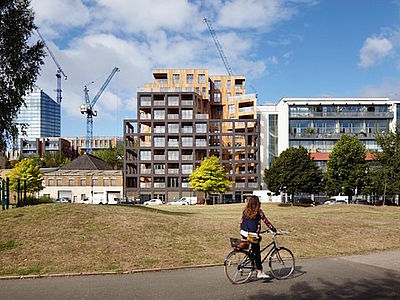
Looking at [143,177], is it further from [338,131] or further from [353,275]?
[353,275]

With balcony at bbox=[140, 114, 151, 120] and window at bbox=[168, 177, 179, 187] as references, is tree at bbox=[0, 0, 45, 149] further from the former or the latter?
balcony at bbox=[140, 114, 151, 120]

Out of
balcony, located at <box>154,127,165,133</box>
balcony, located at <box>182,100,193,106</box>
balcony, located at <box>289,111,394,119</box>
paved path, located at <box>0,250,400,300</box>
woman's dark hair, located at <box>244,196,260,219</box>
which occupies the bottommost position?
paved path, located at <box>0,250,400,300</box>

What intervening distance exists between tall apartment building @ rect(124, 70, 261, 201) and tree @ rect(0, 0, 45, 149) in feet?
189

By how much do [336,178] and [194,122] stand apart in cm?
3693

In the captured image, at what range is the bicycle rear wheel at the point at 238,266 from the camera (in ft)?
29.6

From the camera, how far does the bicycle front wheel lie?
9594mm

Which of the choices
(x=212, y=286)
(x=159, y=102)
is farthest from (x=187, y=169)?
(x=212, y=286)

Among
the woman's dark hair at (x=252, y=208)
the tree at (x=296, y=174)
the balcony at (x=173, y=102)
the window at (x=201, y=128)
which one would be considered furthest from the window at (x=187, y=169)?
the woman's dark hair at (x=252, y=208)

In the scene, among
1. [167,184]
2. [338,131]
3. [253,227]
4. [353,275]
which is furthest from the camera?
[338,131]

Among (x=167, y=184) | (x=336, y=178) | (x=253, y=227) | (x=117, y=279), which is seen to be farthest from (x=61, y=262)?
(x=167, y=184)

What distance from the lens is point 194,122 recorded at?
80.3 m

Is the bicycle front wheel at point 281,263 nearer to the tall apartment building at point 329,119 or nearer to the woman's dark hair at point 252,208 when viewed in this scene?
the woman's dark hair at point 252,208

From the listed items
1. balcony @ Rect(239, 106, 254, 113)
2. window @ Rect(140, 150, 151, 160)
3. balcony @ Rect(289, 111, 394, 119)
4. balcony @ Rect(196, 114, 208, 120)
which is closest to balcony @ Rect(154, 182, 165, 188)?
window @ Rect(140, 150, 151, 160)

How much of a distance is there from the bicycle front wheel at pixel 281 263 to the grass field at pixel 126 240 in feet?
7.58
